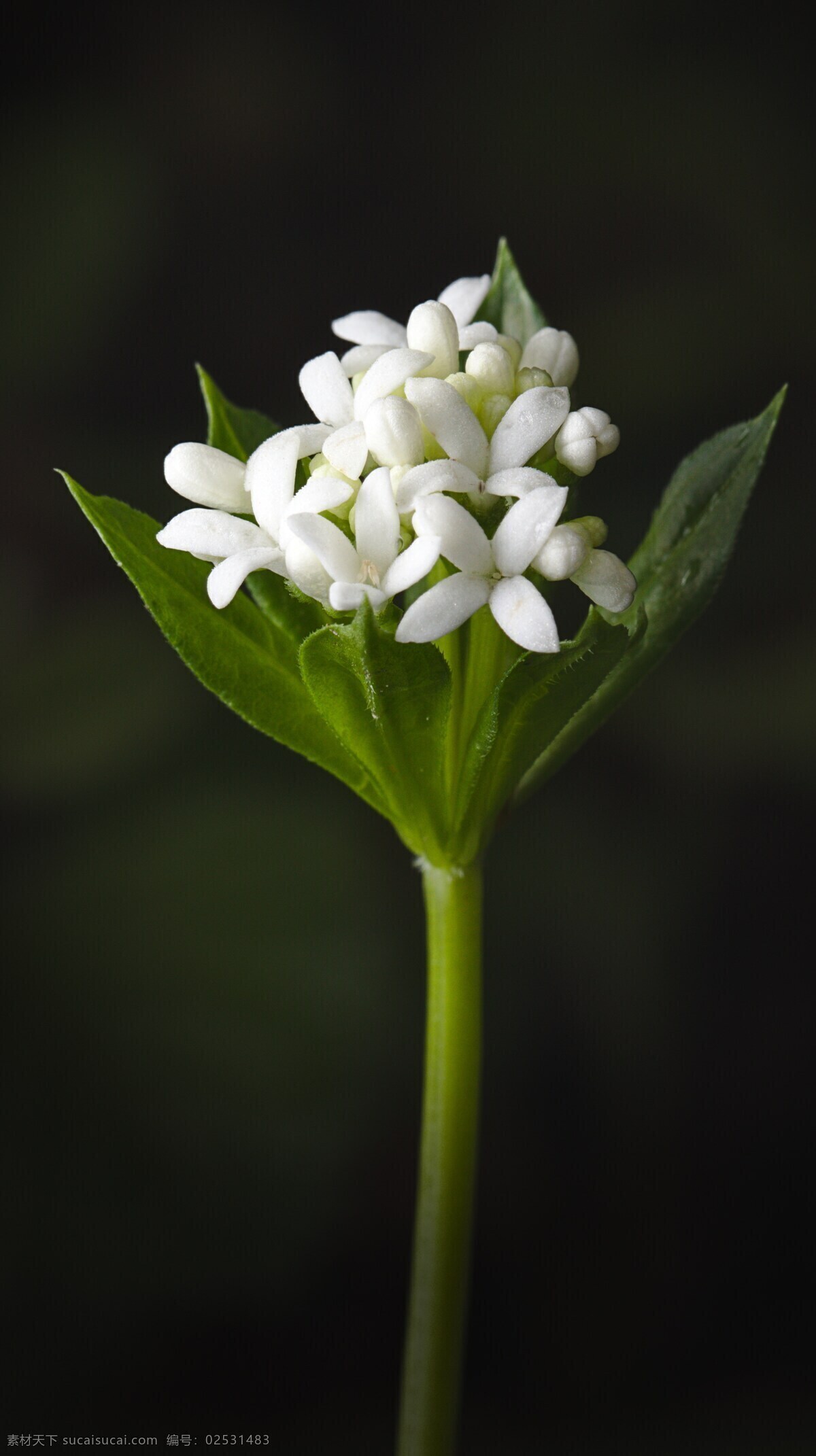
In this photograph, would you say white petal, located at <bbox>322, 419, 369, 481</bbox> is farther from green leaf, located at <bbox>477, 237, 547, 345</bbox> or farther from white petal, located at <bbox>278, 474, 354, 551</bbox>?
green leaf, located at <bbox>477, 237, 547, 345</bbox>

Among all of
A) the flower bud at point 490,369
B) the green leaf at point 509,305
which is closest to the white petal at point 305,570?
the flower bud at point 490,369

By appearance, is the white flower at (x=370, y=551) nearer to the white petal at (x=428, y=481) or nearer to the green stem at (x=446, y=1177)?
the white petal at (x=428, y=481)

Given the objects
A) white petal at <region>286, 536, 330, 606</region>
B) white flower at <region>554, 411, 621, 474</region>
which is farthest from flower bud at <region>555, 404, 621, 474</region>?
white petal at <region>286, 536, 330, 606</region>

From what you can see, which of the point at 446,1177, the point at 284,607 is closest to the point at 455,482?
the point at 284,607

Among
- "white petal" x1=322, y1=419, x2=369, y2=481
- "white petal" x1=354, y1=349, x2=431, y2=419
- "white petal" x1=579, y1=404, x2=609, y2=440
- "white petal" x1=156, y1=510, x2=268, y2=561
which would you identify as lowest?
"white petal" x1=156, y1=510, x2=268, y2=561

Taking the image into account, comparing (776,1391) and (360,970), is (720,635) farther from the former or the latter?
(776,1391)

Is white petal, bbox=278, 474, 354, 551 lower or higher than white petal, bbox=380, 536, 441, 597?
higher
